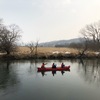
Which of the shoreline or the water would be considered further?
the shoreline

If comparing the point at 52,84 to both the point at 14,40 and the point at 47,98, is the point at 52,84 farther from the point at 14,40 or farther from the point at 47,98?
the point at 14,40

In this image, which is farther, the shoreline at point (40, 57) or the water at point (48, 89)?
the shoreline at point (40, 57)

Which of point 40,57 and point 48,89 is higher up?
point 40,57

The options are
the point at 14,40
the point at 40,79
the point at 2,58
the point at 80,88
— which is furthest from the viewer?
the point at 14,40

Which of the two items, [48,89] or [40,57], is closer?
[48,89]

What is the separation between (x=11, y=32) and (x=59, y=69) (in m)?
29.5

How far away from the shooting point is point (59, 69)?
38.5m

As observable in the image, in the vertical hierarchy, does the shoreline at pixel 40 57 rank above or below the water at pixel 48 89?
above

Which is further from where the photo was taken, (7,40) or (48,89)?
(7,40)

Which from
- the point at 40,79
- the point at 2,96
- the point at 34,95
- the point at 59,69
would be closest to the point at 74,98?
the point at 34,95

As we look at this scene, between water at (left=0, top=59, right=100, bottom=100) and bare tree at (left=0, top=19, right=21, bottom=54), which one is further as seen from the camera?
bare tree at (left=0, top=19, right=21, bottom=54)

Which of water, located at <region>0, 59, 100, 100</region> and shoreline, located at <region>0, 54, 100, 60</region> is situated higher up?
shoreline, located at <region>0, 54, 100, 60</region>

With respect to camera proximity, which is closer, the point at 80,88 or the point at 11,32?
the point at 80,88

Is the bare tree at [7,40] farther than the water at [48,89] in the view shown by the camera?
Yes
